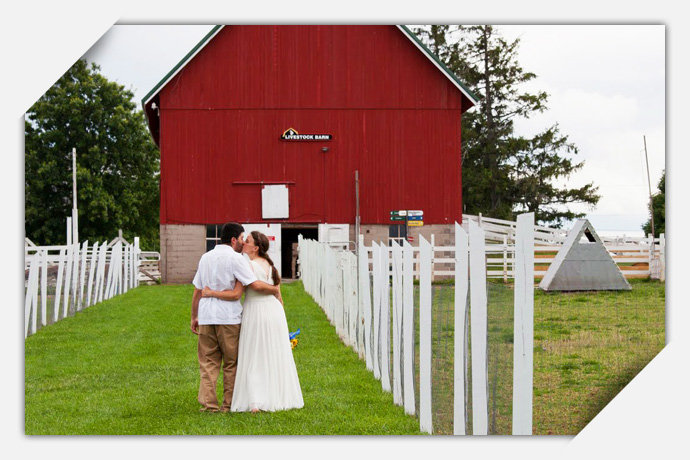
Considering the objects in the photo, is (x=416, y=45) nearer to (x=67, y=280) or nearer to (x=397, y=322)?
(x=67, y=280)

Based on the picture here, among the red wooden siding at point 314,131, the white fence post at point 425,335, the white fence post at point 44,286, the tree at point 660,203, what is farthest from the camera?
the red wooden siding at point 314,131

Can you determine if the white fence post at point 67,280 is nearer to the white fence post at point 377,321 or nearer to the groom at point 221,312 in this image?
the white fence post at point 377,321

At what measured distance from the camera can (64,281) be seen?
1694 centimetres

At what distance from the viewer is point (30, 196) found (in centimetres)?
1684

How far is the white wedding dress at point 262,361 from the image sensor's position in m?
7.75

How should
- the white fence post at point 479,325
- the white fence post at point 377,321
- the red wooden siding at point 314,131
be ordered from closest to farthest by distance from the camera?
the white fence post at point 479,325
the white fence post at point 377,321
the red wooden siding at point 314,131

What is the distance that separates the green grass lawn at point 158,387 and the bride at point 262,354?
6.0 inches

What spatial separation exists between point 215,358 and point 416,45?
15852mm

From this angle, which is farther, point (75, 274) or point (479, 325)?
point (75, 274)

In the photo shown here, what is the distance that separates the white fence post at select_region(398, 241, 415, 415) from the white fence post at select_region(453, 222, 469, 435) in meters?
1.08

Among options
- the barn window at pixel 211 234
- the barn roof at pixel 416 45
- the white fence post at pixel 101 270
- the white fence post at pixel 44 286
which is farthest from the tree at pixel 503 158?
the white fence post at pixel 44 286

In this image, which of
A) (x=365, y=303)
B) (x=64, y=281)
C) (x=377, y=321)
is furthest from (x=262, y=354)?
(x=64, y=281)

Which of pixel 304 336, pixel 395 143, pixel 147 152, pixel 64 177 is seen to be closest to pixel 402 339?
pixel 304 336

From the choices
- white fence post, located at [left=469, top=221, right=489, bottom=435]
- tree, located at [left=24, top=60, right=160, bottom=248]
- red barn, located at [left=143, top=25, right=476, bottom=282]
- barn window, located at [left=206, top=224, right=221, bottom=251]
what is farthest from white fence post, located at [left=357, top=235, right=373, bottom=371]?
barn window, located at [left=206, top=224, right=221, bottom=251]
